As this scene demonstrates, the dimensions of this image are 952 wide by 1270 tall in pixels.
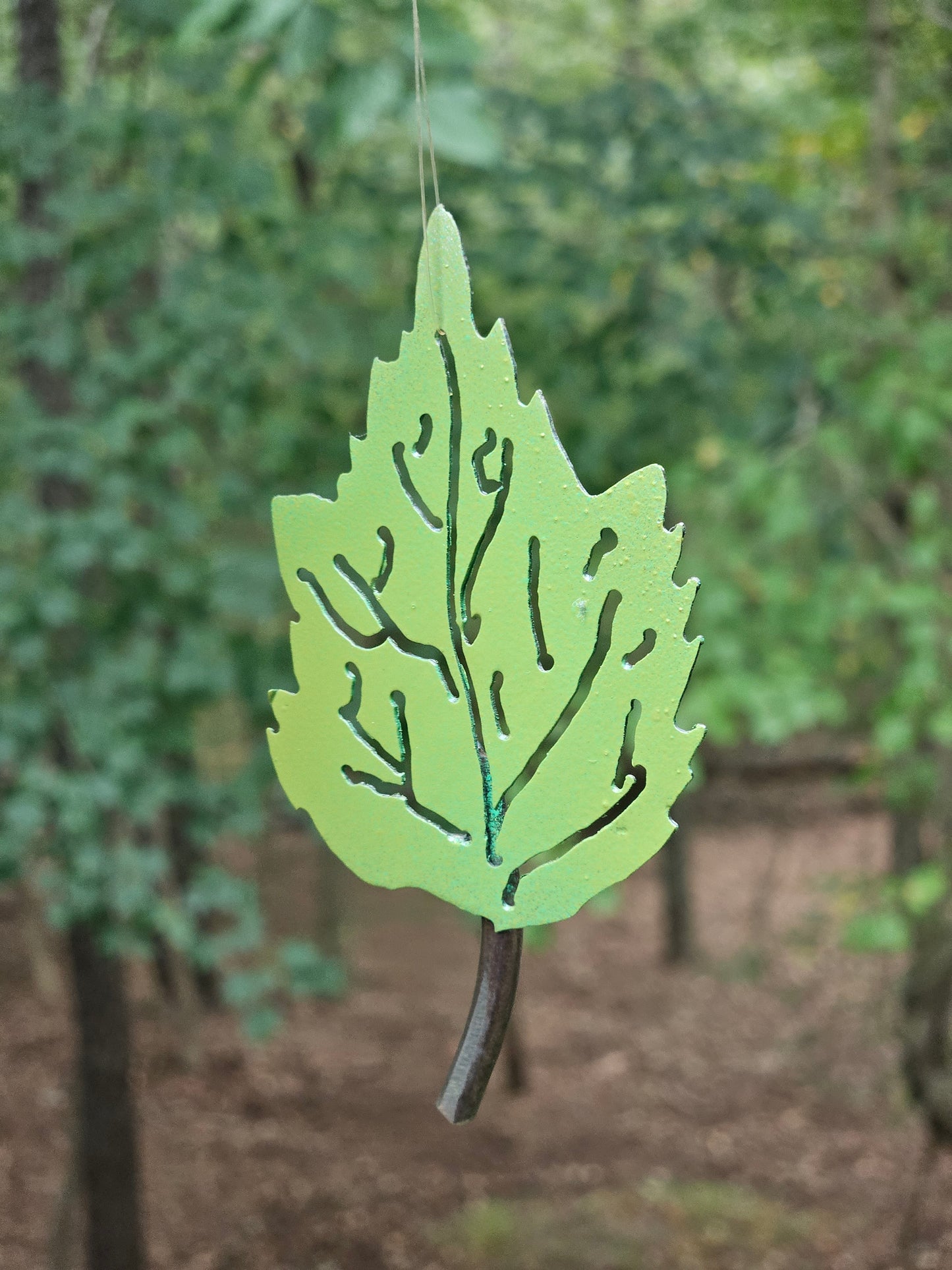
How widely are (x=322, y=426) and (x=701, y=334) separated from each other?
4.56ft

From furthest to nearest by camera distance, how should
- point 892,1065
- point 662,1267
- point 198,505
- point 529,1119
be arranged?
1. point 529,1119
2. point 892,1065
3. point 662,1267
4. point 198,505

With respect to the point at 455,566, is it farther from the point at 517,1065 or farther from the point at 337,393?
the point at 517,1065

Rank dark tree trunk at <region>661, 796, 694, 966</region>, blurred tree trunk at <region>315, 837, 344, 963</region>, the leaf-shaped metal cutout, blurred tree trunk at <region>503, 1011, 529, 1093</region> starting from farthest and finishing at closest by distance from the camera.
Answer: dark tree trunk at <region>661, 796, 694, 966</region> → blurred tree trunk at <region>315, 837, 344, 963</region> → blurred tree trunk at <region>503, 1011, 529, 1093</region> → the leaf-shaped metal cutout

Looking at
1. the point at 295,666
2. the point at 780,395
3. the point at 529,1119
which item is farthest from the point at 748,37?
the point at 529,1119

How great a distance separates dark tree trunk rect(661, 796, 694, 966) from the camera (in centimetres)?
968

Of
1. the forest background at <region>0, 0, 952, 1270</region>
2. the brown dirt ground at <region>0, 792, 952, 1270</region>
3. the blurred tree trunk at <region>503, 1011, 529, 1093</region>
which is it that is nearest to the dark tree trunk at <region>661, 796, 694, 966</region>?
the brown dirt ground at <region>0, 792, 952, 1270</region>

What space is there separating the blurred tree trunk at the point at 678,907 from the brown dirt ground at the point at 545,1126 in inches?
8.2

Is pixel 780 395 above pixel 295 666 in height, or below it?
above

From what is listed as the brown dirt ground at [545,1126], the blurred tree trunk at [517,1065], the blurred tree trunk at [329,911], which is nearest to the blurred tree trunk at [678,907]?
the brown dirt ground at [545,1126]

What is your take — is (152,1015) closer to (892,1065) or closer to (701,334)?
(892,1065)

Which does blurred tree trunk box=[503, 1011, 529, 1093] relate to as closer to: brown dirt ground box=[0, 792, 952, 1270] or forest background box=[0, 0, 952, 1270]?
brown dirt ground box=[0, 792, 952, 1270]

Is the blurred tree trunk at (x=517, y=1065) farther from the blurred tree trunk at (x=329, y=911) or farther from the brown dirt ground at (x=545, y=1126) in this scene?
the blurred tree trunk at (x=329, y=911)

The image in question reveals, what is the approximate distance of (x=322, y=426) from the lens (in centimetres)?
429

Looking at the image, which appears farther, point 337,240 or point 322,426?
point 322,426
